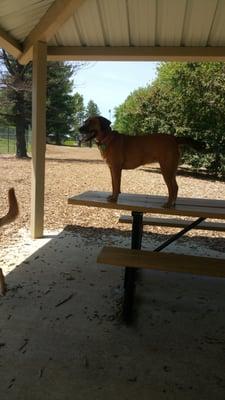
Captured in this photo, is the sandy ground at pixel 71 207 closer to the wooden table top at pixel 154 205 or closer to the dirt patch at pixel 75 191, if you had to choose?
the dirt patch at pixel 75 191

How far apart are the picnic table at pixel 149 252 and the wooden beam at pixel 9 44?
8.44ft

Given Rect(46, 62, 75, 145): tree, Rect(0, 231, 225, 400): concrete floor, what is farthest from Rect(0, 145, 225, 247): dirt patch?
Rect(46, 62, 75, 145): tree

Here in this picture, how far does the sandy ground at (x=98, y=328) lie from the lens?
9.30 feet

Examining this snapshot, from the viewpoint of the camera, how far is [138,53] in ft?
21.1

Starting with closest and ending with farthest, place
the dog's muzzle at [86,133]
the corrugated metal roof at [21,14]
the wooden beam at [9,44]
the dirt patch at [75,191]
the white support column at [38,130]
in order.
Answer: the dog's muzzle at [86,133] → the corrugated metal roof at [21,14] → the wooden beam at [9,44] → the white support column at [38,130] → the dirt patch at [75,191]

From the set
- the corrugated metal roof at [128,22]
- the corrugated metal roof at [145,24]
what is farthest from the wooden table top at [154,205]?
the corrugated metal roof at [145,24]

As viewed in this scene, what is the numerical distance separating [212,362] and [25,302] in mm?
1932

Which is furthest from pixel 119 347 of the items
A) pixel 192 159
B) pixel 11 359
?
pixel 192 159

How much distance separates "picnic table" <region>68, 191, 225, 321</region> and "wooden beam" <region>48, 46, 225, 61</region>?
2.70 meters

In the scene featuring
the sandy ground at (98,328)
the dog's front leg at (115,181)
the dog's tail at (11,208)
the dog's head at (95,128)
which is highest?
the dog's head at (95,128)

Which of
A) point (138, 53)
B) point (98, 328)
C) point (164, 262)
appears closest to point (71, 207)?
point (138, 53)

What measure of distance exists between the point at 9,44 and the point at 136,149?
3.00m

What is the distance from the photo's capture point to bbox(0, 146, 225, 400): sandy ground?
284 cm

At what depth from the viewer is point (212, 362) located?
10.4 feet
